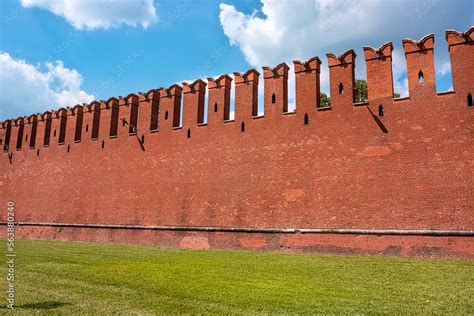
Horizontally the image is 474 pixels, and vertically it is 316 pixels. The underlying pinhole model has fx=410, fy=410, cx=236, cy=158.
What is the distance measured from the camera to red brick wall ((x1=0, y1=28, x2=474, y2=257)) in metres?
12.2

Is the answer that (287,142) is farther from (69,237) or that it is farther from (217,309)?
(69,237)

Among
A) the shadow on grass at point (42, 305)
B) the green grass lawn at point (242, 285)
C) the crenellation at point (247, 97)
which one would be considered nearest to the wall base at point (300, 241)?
the green grass lawn at point (242, 285)

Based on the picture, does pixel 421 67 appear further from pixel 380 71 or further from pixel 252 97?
pixel 252 97

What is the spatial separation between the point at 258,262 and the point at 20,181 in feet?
57.1

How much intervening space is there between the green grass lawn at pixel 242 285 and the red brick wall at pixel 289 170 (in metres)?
1.70

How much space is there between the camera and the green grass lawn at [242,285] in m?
6.27

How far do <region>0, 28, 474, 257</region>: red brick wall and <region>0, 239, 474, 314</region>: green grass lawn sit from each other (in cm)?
170

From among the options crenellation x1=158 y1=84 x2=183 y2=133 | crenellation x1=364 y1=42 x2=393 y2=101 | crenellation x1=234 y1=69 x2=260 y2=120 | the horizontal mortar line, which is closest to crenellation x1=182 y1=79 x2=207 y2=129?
crenellation x1=158 y1=84 x2=183 y2=133

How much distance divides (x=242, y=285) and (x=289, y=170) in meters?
7.08

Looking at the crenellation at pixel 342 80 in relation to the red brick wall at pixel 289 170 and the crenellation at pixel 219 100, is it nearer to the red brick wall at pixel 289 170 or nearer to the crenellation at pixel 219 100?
the red brick wall at pixel 289 170

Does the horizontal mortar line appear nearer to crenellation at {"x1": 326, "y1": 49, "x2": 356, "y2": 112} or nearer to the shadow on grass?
crenellation at {"x1": 326, "y1": 49, "x2": 356, "y2": 112}

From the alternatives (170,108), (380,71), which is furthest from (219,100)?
(380,71)

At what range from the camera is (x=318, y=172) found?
14.0 metres

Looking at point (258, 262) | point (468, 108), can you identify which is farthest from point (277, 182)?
point (468, 108)
